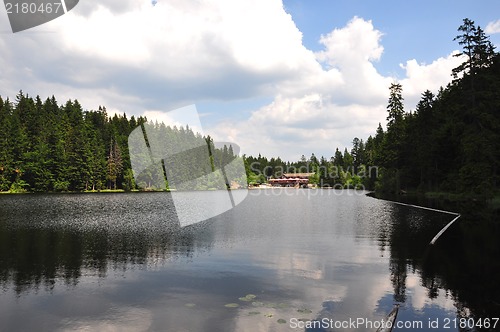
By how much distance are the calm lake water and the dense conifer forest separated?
26.2m

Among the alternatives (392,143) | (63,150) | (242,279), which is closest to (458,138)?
(392,143)

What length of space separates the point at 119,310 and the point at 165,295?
219cm

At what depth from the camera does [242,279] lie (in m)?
18.1

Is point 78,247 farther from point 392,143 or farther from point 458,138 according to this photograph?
point 392,143

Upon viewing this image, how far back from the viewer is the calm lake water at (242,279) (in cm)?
1294

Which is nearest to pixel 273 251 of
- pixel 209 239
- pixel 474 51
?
pixel 209 239

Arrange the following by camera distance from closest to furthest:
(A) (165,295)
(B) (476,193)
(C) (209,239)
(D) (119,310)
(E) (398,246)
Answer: (D) (119,310), (A) (165,295), (E) (398,246), (C) (209,239), (B) (476,193)

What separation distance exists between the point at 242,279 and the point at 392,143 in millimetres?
101626

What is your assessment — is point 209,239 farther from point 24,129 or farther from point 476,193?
point 24,129

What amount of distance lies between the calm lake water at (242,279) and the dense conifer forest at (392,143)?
2621cm

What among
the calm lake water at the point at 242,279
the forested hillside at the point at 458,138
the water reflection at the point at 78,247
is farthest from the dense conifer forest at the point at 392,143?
the water reflection at the point at 78,247

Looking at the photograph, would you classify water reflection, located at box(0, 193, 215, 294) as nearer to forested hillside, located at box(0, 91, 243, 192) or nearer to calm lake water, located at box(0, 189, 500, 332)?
calm lake water, located at box(0, 189, 500, 332)

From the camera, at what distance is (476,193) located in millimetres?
53312

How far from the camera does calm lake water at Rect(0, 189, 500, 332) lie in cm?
1294
